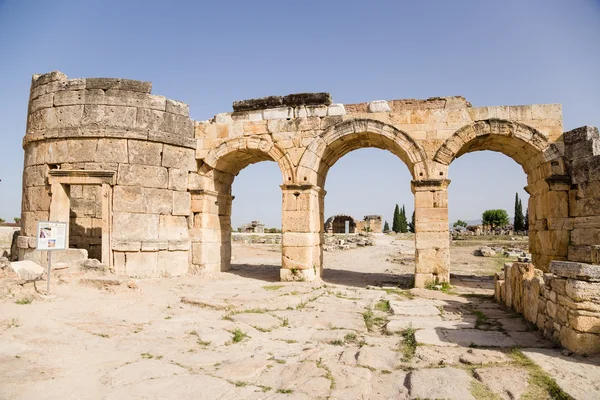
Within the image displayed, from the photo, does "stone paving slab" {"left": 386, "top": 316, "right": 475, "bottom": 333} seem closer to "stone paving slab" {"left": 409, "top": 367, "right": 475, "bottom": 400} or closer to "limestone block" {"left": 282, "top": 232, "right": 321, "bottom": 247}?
"stone paving slab" {"left": 409, "top": 367, "right": 475, "bottom": 400}

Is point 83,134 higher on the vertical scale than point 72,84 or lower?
lower

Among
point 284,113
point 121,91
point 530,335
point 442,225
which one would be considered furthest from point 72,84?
point 530,335

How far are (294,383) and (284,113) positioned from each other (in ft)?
26.3

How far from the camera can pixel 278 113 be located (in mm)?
10641

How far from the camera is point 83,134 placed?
970 centimetres

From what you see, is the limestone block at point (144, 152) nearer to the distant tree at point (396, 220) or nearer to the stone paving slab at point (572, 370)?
the stone paving slab at point (572, 370)

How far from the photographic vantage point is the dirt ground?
11.0 feet

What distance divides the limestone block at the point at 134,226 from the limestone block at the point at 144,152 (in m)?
1.31

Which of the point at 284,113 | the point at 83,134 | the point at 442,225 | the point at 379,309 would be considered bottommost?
the point at 379,309

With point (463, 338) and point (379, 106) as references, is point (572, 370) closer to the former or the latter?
point (463, 338)

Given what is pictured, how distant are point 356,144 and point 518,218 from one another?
122 ft

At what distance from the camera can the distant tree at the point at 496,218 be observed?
156 feet

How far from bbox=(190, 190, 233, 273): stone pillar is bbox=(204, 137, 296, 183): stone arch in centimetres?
88

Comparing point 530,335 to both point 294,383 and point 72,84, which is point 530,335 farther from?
point 72,84
